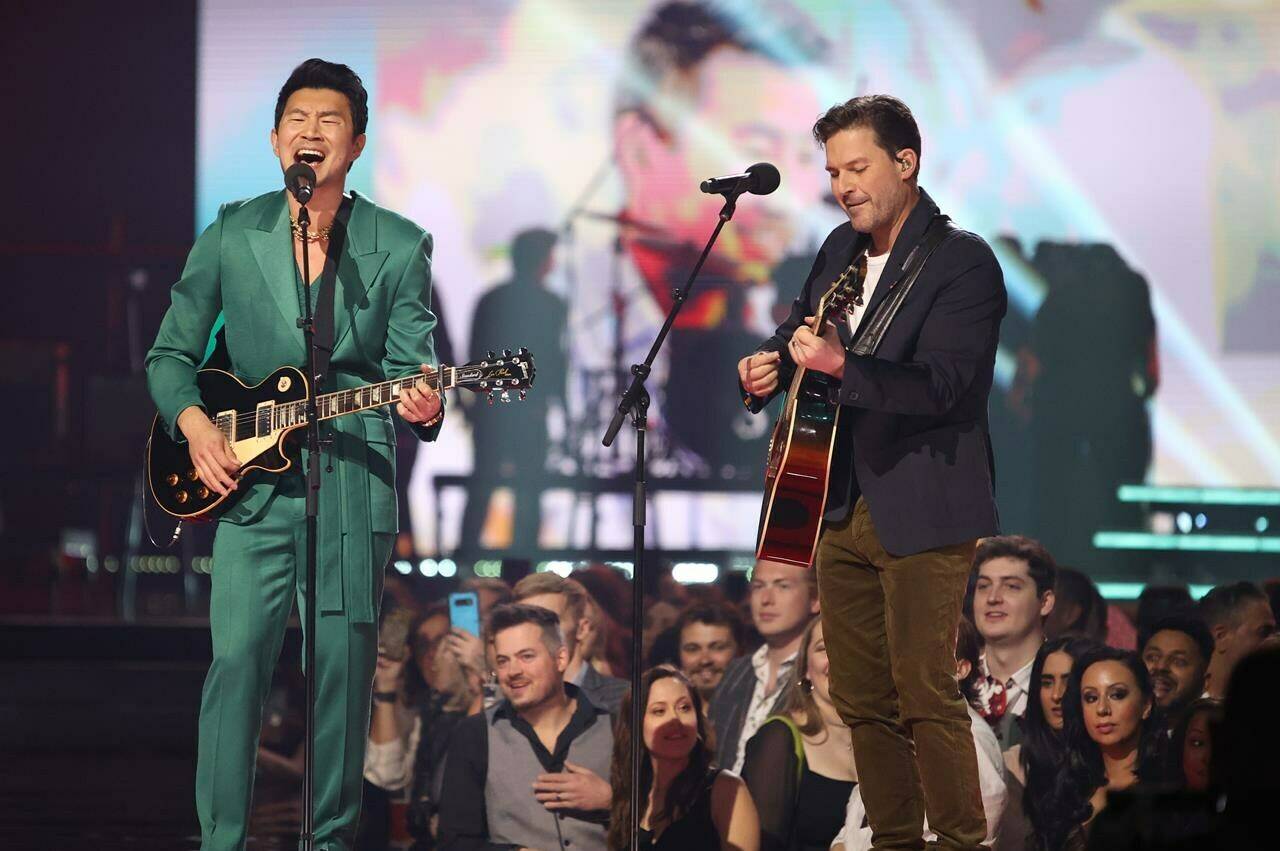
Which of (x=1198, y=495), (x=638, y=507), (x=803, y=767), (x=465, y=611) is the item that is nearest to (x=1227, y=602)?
(x=803, y=767)

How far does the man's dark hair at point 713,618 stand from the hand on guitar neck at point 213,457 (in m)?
1.68

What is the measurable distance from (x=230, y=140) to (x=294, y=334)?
3369mm

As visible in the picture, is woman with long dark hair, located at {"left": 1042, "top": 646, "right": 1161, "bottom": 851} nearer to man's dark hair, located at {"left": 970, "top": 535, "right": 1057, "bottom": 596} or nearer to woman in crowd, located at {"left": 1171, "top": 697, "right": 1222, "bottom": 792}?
woman in crowd, located at {"left": 1171, "top": 697, "right": 1222, "bottom": 792}

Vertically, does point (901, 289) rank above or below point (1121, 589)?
above

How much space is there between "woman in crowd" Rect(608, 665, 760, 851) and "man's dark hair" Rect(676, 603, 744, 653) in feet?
0.68

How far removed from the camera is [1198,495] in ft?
18.4

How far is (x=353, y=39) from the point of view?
6238mm

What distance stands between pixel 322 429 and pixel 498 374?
1.24ft

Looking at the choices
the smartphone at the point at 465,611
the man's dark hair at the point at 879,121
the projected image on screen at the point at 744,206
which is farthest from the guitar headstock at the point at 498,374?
the projected image on screen at the point at 744,206

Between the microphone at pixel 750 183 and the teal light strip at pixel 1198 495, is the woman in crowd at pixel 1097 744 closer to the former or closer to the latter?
the microphone at pixel 750 183

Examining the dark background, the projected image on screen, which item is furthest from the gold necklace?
the dark background

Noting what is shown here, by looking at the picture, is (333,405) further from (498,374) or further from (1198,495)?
(1198,495)

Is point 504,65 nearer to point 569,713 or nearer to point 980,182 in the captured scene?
point 980,182

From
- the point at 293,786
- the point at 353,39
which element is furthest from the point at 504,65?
the point at 293,786
